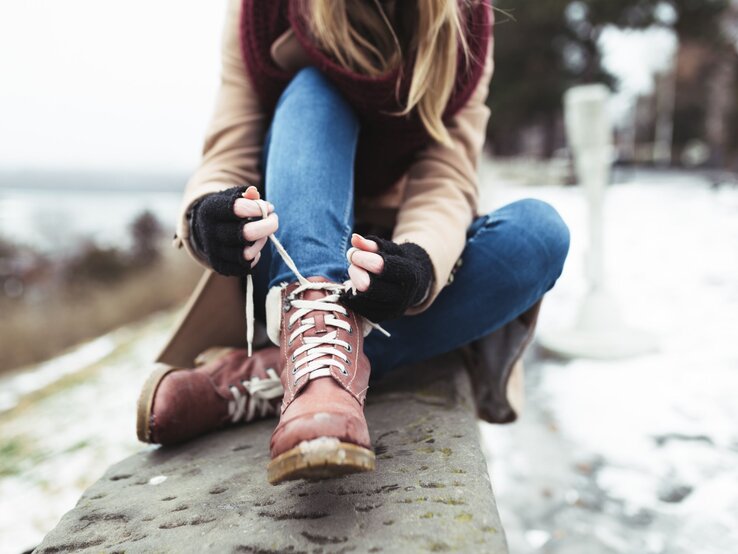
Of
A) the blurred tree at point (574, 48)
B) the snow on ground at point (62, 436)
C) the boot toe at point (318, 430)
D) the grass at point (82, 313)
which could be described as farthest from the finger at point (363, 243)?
the blurred tree at point (574, 48)

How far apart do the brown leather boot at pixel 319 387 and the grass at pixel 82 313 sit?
19.7ft

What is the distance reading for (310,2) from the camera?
120 centimetres

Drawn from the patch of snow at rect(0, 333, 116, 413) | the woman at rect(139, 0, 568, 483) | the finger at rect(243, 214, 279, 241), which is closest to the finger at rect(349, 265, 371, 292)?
the woman at rect(139, 0, 568, 483)

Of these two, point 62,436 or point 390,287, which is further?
point 62,436

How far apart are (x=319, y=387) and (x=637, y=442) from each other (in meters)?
1.62

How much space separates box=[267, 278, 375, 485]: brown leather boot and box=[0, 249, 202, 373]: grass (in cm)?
599

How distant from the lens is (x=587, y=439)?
2.10 meters

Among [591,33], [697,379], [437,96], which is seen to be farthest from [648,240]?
[591,33]

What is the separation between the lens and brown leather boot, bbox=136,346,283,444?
107 centimetres

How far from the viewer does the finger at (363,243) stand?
84 cm

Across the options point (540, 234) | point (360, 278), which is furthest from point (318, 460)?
point (540, 234)

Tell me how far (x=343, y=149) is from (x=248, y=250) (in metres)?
0.34

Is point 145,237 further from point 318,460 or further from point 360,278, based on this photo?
point 318,460

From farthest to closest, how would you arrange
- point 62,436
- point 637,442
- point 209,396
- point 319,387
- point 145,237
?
point 145,237, point 62,436, point 637,442, point 209,396, point 319,387
